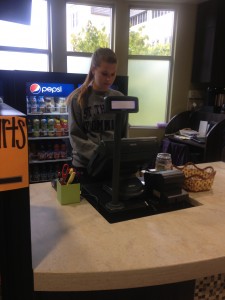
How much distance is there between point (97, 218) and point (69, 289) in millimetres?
324

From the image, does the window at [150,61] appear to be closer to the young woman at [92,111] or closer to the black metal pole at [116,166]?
the young woman at [92,111]

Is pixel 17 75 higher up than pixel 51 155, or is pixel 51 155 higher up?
pixel 17 75

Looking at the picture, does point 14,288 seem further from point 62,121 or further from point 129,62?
point 129,62

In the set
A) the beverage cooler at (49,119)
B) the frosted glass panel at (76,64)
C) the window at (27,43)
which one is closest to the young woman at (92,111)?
the beverage cooler at (49,119)

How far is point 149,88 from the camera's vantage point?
455 centimetres

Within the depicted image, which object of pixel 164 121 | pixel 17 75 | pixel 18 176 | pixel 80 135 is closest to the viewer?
pixel 18 176

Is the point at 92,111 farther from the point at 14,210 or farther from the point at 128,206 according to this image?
the point at 14,210

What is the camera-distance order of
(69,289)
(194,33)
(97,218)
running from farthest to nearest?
(194,33) → (97,218) → (69,289)

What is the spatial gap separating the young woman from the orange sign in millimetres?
885

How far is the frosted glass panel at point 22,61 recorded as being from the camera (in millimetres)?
3703

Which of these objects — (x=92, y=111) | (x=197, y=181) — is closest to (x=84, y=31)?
(x=92, y=111)

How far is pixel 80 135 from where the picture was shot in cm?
158

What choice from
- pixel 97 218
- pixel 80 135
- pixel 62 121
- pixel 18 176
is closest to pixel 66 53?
pixel 62 121

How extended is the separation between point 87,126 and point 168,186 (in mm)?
676
